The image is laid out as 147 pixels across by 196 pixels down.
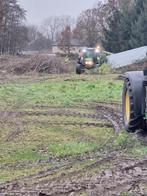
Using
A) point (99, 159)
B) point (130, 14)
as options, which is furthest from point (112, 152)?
point (130, 14)

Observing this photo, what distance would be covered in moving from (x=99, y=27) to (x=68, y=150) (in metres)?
64.0

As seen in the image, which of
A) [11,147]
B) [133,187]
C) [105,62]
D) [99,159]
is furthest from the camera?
[105,62]

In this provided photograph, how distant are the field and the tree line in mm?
30149

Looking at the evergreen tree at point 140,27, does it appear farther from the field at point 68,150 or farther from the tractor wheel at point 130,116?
the tractor wheel at point 130,116

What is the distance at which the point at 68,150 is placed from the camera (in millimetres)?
7766

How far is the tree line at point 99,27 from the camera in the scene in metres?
45.8

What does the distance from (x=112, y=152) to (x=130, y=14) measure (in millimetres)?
43416

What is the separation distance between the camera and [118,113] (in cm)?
1186

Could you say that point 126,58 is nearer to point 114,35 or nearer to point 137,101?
point 114,35

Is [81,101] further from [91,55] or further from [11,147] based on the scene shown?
[91,55]

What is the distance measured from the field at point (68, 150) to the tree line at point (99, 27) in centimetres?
3015

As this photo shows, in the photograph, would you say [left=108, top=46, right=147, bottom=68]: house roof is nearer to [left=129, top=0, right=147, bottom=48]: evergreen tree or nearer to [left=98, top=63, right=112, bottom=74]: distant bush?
[left=98, top=63, right=112, bottom=74]: distant bush

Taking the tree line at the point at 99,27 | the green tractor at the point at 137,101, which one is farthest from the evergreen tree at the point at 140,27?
the green tractor at the point at 137,101

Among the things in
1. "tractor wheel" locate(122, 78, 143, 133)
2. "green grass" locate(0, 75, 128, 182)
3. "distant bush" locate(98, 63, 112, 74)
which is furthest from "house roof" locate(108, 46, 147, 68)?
"tractor wheel" locate(122, 78, 143, 133)
